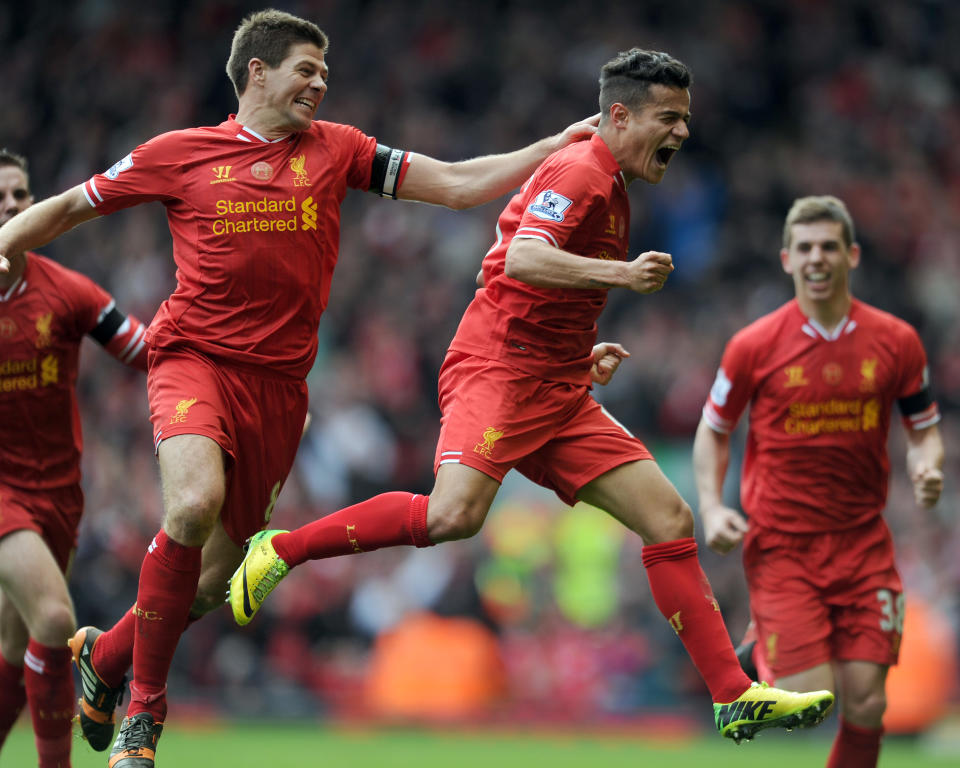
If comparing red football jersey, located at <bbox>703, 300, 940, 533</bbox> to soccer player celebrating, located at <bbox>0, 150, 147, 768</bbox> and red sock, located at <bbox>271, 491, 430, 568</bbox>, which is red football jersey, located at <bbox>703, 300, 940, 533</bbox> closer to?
red sock, located at <bbox>271, 491, 430, 568</bbox>

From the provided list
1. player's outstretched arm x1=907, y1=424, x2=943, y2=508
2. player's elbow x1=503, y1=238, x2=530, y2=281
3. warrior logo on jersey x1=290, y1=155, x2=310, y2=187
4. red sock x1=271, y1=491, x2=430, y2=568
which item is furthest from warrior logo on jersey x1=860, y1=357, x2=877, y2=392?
warrior logo on jersey x1=290, y1=155, x2=310, y2=187

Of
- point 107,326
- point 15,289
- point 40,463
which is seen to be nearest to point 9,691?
point 40,463

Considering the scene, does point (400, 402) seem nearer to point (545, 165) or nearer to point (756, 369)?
point (756, 369)

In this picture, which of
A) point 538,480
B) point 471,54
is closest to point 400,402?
point 471,54

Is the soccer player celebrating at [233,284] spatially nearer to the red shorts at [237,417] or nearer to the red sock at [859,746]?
the red shorts at [237,417]

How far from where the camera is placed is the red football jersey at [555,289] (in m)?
5.81

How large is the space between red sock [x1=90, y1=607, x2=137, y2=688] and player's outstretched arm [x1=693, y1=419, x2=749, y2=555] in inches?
109

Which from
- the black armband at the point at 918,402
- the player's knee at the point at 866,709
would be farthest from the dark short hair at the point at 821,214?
the player's knee at the point at 866,709

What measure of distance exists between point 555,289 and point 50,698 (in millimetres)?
3331

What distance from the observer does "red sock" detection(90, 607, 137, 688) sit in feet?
20.9

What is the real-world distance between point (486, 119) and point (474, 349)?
11.5 meters

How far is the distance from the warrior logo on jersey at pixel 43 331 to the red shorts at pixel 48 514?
755 mm

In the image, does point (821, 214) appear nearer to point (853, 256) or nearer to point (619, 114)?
point (853, 256)

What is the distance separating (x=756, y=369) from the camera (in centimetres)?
739
